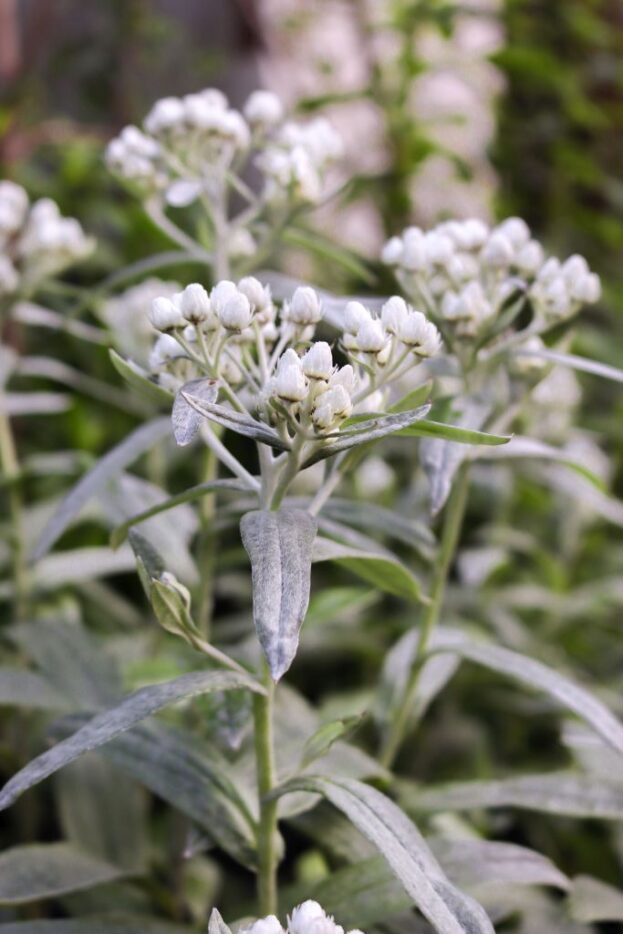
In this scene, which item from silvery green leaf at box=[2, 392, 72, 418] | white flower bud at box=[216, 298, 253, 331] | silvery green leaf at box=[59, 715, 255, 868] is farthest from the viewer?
silvery green leaf at box=[2, 392, 72, 418]

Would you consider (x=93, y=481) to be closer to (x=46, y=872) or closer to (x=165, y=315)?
(x=165, y=315)

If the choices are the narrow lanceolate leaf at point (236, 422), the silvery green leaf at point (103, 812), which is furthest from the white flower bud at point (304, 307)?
the silvery green leaf at point (103, 812)

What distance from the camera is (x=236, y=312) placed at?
61cm

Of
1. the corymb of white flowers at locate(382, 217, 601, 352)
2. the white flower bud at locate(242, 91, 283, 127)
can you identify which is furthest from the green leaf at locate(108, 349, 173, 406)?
the white flower bud at locate(242, 91, 283, 127)

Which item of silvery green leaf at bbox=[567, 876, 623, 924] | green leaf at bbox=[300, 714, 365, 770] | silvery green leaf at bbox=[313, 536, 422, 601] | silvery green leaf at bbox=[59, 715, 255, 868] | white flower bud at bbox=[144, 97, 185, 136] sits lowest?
silvery green leaf at bbox=[567, 876, 623, 924]

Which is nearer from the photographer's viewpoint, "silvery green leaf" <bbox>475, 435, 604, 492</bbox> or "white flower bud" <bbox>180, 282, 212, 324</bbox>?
"white flower bud" <bbox>180, 282, 212, 324</bbox>

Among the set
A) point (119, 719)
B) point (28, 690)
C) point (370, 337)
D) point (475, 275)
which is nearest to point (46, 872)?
point (28, 690)

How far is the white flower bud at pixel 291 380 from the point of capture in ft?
1.84

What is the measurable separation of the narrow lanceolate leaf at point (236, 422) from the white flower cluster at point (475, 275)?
0.83 feet

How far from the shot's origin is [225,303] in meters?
0.61

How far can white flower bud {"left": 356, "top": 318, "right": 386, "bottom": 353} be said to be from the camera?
63cm

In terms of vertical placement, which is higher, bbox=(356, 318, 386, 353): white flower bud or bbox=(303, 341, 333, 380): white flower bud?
bbox=(356, 318, 386, 353): white flower bud

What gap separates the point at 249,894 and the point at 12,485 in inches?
20.8

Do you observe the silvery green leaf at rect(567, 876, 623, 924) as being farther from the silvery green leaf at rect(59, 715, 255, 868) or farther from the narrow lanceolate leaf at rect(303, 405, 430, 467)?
the narrow lanceolate leaf at rect(303, 405, 430, 467)
